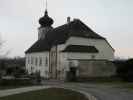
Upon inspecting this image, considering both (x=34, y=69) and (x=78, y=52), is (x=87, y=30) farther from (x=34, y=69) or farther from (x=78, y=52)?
(x=34, y=69)

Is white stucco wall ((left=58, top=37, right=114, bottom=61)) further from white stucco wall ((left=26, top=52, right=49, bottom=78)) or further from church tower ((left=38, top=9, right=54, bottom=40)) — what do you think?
church tower ((left=38, top=9, right=54, bottom=40))

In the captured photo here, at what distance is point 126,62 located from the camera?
40688 millimetres

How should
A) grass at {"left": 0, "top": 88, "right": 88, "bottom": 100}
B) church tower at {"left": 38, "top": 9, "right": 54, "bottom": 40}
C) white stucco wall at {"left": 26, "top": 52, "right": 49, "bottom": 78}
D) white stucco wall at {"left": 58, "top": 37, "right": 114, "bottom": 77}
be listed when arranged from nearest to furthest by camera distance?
grass at {"left": 0, "top": 88, "right": 88, "bottom": 100} → white stucco wall at {"left": 58, "top": 37, "right": 114, "bottom": 77} → white stucco wall at {"left": 26, "top": 52, "right": 49, "bottom": 78} → church tower at {"left": 38, "top": 9, "right": 54, "bottom": 40}

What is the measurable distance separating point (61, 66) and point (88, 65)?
502 centimetres

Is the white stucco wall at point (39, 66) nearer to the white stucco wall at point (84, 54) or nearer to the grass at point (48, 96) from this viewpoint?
the white stucco wall at point (84, 54)

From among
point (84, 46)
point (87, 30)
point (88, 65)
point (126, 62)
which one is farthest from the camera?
point (87, 30)

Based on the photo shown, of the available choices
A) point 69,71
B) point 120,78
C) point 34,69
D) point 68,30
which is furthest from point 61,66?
point 34,69

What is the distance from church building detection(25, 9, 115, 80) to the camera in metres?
43.8

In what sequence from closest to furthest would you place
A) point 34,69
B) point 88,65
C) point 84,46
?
point 88,65
point 84,46
point 34,69

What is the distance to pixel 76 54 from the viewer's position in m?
45.2

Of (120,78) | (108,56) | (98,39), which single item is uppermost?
(98,39)

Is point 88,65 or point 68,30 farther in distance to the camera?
point 68,30

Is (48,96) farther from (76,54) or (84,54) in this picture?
(84,54)

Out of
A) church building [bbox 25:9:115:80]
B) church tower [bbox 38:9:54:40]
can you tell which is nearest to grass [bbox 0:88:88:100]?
church building [bbox 25:9:115:80]
